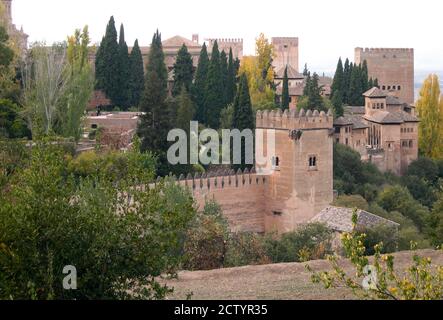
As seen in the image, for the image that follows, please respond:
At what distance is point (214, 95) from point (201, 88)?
105 cm

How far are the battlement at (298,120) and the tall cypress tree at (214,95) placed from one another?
8.09m

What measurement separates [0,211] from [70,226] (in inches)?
25.0

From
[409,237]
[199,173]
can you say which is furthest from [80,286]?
[199,173]

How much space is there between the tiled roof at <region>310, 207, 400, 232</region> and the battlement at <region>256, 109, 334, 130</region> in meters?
3.89

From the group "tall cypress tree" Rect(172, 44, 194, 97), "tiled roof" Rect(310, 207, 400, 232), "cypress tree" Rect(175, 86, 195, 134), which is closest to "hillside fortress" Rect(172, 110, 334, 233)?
"tiled roof" Rect(310, 207, 400, 232)

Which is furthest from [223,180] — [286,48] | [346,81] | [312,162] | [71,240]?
[286,48]

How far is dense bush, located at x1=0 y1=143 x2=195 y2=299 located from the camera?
8680mm

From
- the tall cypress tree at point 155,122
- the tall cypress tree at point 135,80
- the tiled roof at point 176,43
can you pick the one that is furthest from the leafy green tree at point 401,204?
the tiled roof at point 176,43

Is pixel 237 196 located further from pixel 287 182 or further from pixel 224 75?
pixel 224 75

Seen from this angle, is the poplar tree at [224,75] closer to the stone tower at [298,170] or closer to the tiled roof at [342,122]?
the tiled roof at [342,122]

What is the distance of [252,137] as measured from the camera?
33156 millimetres

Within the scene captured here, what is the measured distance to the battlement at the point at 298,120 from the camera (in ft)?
96.0

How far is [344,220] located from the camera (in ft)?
79.4

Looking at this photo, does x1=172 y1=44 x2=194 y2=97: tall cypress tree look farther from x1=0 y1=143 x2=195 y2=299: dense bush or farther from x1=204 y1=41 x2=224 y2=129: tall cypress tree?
x1=0 y1=143 x2=195 y2=299: dense bush
